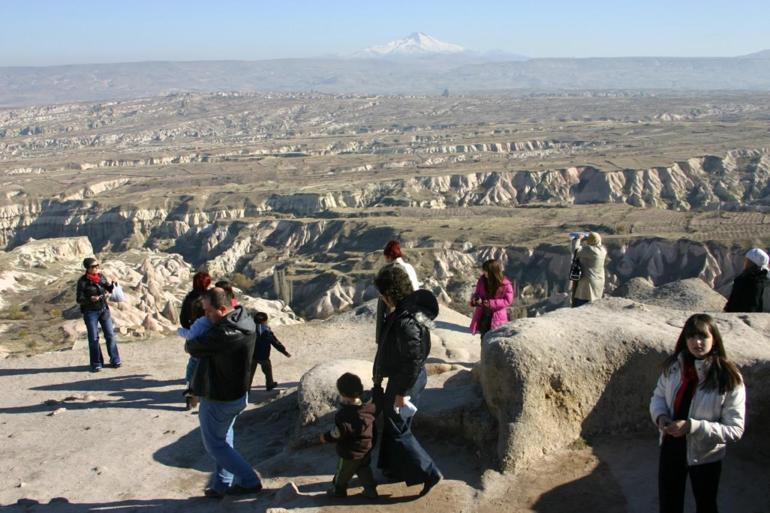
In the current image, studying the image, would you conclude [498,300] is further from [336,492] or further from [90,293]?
[90,293]

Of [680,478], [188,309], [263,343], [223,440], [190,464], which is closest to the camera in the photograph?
[680,478]

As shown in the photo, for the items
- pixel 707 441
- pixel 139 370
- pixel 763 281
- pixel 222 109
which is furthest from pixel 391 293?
pixel 222 109

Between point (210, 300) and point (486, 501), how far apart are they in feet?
8.80

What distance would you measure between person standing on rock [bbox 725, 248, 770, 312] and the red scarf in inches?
169

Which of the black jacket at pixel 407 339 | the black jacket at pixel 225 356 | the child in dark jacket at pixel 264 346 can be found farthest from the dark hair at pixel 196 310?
the black jacket at pixel 407 339

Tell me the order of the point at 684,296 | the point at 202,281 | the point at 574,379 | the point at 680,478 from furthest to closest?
the point at 684,296 → the point at 202,281 → the point at 574,379 → the point at 680,478

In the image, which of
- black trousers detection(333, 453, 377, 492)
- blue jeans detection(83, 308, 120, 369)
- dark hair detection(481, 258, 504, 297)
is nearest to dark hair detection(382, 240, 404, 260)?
dark hair detection(481, 258, 504, 297)

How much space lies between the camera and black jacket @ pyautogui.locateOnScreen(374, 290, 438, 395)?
627 cm

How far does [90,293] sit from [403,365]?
6135 millimetres

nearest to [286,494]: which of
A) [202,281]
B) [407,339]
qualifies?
[407,339]

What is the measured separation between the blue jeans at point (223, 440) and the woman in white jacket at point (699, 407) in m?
3.19

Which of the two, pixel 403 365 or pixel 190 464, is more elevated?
pixel 403 365

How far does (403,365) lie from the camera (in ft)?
20.8

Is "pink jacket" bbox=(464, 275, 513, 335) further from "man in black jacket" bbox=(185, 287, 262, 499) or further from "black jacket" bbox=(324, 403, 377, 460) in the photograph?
"man in black jacket" bbox=(185, 287, 262, 499)
